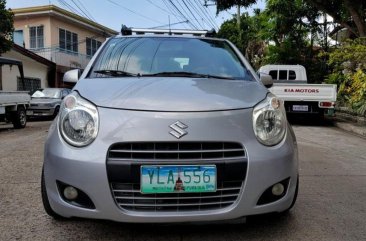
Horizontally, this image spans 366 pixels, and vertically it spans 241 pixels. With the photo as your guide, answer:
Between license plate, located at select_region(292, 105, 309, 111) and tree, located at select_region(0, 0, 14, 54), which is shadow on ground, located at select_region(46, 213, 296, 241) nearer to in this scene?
license plate, located at select_region(292, 105, 309, 111)

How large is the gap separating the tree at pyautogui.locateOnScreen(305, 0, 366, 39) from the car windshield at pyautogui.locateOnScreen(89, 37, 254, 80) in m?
12.1

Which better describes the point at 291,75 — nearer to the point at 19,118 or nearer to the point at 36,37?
the point at 19,118

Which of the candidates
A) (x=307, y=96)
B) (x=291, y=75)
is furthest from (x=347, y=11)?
(x=307, y=96)

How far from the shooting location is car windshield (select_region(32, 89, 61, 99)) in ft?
60.0

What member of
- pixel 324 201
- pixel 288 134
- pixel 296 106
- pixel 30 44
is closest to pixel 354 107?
pixel 296 106

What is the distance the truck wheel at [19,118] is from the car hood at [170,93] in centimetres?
1055

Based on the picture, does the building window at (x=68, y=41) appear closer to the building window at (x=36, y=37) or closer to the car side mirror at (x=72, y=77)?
the building window at (x=36, y=37)

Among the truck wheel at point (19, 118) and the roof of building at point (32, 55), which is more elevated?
the roof of building at point (32, 55)

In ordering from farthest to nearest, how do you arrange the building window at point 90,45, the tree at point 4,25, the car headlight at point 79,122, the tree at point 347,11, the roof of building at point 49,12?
the building window at point 90,45
the roof of building at point 49,12
the tree at point 4,25
the tree at point 347,11
the car headlight at point 79,122

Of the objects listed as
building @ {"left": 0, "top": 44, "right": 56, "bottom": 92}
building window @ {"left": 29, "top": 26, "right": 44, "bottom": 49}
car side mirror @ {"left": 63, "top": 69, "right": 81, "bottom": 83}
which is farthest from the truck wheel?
building window @ {"left": 29, "top": 26, "right": 44, "bottom": 49}

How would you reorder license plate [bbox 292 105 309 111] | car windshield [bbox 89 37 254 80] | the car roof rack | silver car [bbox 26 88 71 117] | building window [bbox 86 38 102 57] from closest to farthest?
1. car windshield [bbox 89 37 254 80]
2. the car roof rack
3. license plate [bbox 292 105 309 111]
4. silver car [bbox 26 88 71 117]
5. building window [bbox 86 38 102 57]

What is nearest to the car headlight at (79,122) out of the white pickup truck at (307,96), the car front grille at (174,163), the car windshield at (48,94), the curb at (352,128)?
the car front grille at (174,163)

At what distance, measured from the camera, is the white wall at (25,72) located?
2100cm

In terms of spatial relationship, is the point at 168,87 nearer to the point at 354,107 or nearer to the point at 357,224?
the point at 357,224
